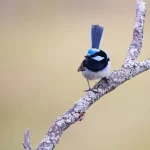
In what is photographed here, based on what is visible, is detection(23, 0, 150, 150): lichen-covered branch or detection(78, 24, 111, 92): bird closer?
detection(23, 0, 150, 150): lichen-covered branch

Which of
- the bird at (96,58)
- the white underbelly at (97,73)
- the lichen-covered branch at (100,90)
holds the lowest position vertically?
the lichen-covered branch at (100,90)

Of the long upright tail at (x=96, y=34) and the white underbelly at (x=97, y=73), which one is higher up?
the long upright tail at (x=96, y=34)

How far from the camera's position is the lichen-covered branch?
21.9 inches

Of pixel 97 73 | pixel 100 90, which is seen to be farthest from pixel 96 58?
pixel 100 90

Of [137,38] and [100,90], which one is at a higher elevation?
[137,38]

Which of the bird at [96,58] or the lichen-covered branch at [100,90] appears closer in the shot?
the lichen-covered branch at [100,90]

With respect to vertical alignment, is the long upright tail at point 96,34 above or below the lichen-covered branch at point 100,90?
above

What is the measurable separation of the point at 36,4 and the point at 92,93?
2216 mm

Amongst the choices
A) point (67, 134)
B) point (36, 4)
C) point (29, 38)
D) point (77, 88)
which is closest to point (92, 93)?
point (67, 134)

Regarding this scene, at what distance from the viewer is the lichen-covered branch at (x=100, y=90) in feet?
1.82

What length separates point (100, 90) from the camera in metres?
0.68

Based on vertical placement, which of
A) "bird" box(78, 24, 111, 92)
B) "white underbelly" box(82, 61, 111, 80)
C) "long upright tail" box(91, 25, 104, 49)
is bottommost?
"white underbelly" box(82, 61, 111, 80)

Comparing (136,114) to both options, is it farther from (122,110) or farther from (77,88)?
(77,88)

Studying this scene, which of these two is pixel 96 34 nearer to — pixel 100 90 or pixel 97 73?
pixel 97 73
